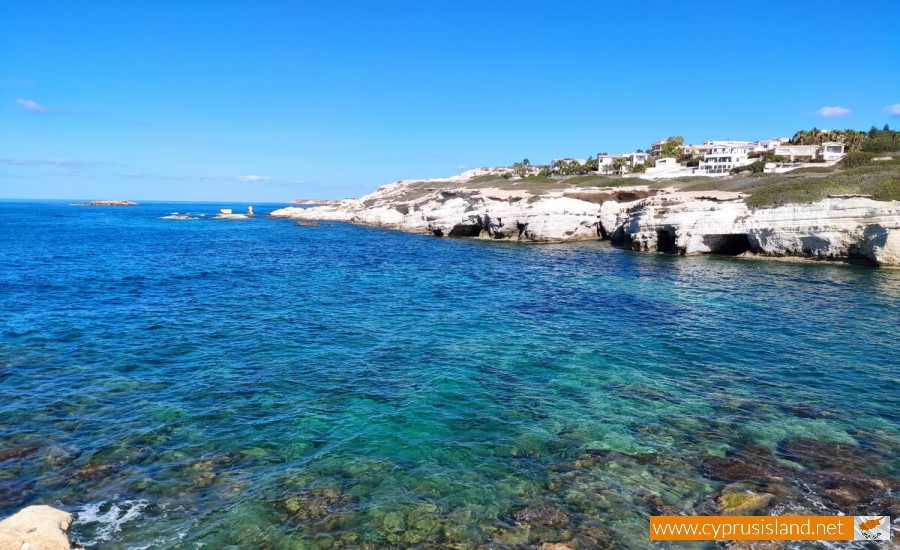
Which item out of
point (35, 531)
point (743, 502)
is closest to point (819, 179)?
point (743, 502)

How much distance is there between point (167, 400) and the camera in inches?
584

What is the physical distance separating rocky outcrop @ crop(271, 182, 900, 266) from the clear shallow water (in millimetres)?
11209

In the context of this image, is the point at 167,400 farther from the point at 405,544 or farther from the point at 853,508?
the point at 853,508

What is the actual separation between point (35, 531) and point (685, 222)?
49898mm

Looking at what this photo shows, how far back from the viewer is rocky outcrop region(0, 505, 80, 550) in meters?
7.42

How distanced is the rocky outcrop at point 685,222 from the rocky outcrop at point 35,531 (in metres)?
48.8

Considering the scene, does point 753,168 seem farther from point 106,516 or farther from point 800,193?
point 106,516

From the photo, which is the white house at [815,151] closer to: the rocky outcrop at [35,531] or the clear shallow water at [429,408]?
the clear shallow water at [429,408]

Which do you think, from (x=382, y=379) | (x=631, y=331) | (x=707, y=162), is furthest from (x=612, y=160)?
(x=382, y=379)

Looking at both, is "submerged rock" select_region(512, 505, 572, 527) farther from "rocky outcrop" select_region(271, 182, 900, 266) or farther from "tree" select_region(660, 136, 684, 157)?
"tree" select_region(660, 136, 684, 157)

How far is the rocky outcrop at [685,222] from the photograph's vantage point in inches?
1481

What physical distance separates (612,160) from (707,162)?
4138 centimetres

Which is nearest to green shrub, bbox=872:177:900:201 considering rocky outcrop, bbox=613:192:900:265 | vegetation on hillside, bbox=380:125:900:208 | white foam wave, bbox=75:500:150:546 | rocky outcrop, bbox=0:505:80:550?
vegetation on hillside, bbox=380:125:900:208

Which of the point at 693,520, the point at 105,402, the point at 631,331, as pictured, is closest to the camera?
the point at 693,520
